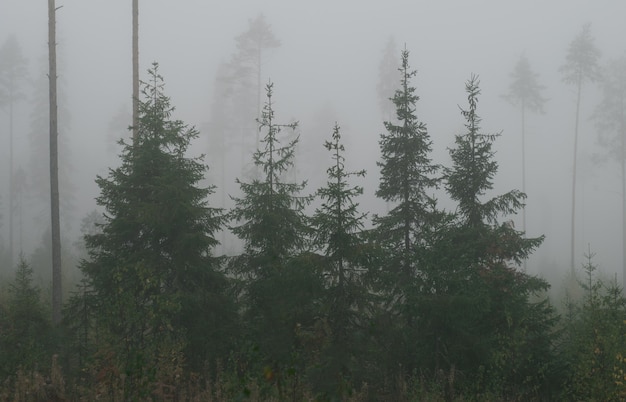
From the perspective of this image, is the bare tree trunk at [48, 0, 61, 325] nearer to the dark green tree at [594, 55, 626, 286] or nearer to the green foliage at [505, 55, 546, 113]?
the green foliage at [505, 55, 546, 113]

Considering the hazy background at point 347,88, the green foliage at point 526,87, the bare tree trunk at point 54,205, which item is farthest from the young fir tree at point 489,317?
the green foliage at point 526,87

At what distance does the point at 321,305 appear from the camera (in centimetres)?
980

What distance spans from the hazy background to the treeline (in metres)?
23.9

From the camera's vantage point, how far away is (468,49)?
167 metres

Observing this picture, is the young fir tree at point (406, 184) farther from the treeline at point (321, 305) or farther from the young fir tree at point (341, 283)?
the young fir tree at point (341, 283)

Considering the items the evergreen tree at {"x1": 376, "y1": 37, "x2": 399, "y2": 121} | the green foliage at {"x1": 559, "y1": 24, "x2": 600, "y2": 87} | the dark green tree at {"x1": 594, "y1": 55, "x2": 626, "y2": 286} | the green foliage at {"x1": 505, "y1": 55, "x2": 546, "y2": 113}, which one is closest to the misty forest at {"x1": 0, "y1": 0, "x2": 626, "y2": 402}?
the green foliage at {"x1": 559, "y1": 24, "x2": 600, "y2": 87}

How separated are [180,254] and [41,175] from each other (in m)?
40.8

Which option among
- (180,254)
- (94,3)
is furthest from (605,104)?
(94,3)

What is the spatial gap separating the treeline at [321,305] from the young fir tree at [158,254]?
0.14 ft

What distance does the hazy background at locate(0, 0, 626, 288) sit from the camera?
59.4 m

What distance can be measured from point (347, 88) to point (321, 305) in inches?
4072

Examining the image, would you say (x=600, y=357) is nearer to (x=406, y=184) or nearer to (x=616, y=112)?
(x=406, y=184)

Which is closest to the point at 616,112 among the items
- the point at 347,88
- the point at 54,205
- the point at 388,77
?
the point at 388,77

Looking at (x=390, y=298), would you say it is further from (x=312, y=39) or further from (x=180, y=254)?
(x=312, y=39)
